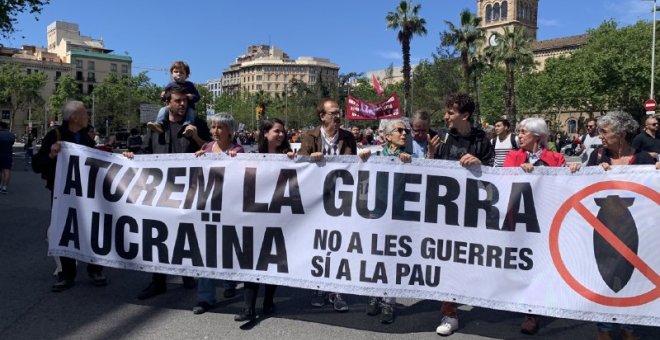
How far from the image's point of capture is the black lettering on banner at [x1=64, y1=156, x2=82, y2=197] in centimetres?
483

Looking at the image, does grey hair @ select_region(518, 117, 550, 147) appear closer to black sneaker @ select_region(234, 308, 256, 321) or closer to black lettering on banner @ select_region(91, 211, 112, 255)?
black sneaker @ select_region(234, 308, 256, 321)

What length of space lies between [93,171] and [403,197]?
9.26ft

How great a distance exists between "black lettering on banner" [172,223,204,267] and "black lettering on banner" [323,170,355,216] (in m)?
1.16

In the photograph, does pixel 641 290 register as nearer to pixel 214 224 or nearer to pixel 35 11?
pixel 214 224

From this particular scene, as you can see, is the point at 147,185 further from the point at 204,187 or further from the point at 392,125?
the point at 392,125

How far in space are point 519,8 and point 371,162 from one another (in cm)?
11937

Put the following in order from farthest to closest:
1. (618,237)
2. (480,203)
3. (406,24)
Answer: (406,24) < (480,203) < (618,237)

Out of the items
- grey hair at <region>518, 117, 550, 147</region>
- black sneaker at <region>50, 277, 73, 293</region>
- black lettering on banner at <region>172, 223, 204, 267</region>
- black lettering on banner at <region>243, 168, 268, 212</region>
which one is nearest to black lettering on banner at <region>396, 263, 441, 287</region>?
black lettering on banner at <region>243, 168, 268, 212</region>

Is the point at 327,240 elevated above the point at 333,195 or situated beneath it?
situated beneath

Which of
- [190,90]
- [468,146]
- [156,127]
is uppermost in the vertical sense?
[190,90]

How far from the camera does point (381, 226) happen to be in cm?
411

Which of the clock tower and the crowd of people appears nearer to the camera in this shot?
the crowd of people

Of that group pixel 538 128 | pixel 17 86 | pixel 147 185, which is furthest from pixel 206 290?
pixel 17 86

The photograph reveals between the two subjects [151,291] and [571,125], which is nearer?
[151,291]
